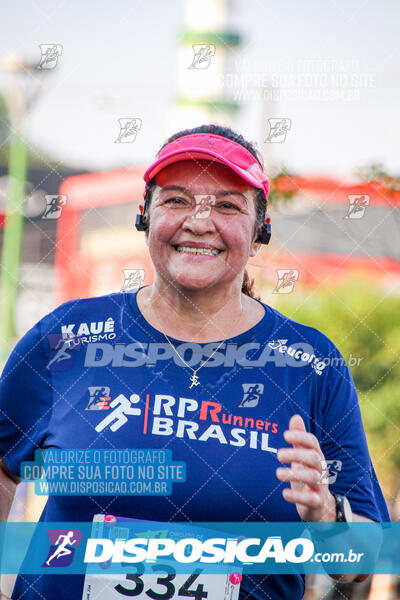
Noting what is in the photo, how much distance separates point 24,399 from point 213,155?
30.5 inches

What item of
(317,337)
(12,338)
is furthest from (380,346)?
(317,337)

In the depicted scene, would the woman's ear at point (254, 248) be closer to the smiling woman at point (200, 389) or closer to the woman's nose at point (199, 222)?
the smiling woman at point (200, 389)

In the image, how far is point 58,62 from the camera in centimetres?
254

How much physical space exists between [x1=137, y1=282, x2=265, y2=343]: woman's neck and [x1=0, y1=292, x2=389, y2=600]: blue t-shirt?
23mm

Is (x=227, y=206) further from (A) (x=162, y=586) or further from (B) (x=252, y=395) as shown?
(A) (x=162, y=586)

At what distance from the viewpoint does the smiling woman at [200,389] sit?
1.59 meters

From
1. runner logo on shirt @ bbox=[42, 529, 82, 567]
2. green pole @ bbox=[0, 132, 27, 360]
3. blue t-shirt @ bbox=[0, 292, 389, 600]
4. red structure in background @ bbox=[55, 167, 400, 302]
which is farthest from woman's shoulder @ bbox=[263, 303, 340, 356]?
green pole @ bbox=[0, 132, 27, 360]

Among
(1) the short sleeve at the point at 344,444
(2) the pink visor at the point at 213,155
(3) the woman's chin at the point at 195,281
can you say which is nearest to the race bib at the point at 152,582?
(1) the short sleeve at the point at 344,444

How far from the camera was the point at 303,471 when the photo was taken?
4.92 ft

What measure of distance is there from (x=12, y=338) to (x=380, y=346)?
7.52 ft

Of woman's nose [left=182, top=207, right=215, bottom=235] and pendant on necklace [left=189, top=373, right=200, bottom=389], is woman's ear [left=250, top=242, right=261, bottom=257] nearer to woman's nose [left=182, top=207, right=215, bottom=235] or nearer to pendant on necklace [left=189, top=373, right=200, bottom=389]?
woman's nose [left=182, top=207, right=215, bottom=235]

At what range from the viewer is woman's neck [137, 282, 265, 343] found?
1.70 metres

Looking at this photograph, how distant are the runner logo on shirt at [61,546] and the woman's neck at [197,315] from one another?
54 cm

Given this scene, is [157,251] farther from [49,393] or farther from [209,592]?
[209,592]
